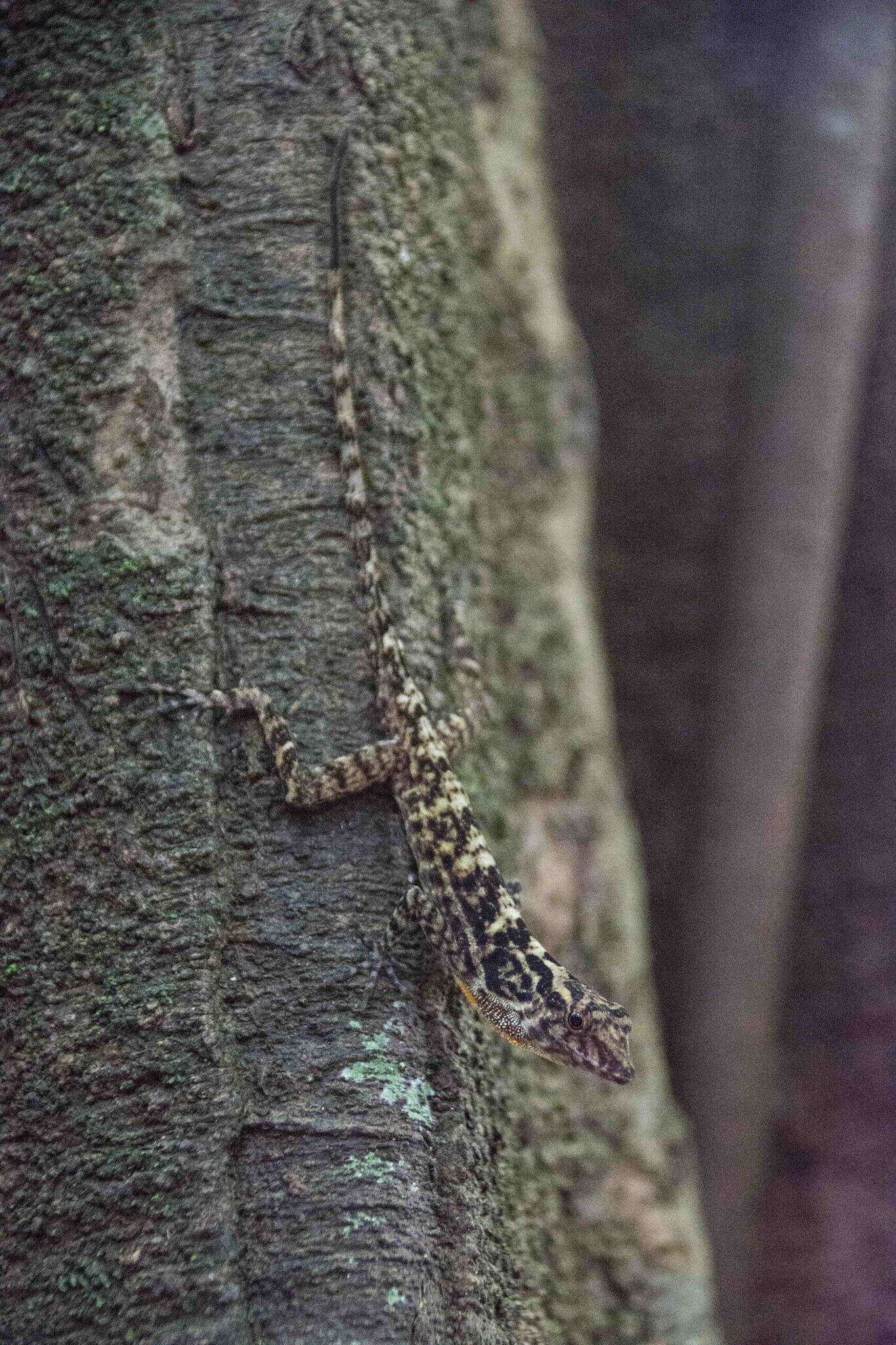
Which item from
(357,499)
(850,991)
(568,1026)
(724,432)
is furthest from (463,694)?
(850,991)

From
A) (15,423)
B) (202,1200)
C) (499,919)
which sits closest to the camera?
(202,1200)

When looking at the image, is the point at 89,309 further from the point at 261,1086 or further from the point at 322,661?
the point at 261,1086

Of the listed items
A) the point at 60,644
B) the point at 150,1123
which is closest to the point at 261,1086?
the point at 150,1123

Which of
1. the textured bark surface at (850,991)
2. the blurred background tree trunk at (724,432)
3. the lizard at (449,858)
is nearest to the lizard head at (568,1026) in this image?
the lizard at (449,858)

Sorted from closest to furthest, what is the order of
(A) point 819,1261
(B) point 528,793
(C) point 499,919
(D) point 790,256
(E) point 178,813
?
(E) point 178,813 < (C) point 499,919 < (B) point 528,793 < (D) point 790,256 < (A) point 819,1261

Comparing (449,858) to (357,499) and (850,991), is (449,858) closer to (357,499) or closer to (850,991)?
(357,499)

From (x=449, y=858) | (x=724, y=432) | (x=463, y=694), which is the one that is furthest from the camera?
(x=724, y=432)
